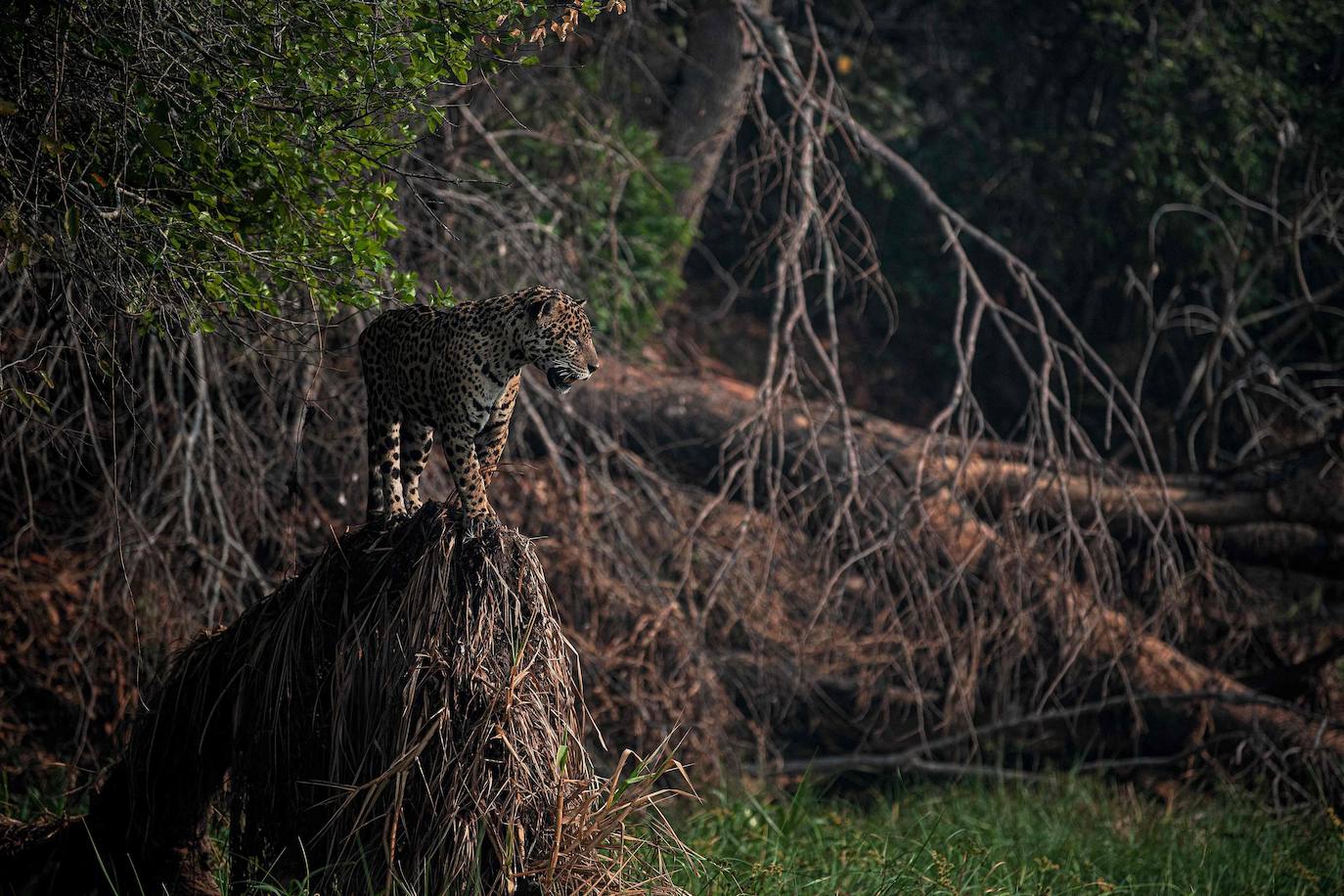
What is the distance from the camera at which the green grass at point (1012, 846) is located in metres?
5.24

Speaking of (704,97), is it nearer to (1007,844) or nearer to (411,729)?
(1007,844)

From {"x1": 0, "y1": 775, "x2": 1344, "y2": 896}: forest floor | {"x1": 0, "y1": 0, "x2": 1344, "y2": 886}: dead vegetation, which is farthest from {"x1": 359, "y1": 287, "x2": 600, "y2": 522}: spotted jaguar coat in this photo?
{"x1": 0, "y1": 0, "x2": 1344, "y2": 886}: dead vegetation

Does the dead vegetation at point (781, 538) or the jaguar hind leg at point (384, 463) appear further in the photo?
the dead vegetation at point (781, 538)

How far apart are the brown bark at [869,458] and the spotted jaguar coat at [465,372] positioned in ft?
13.3

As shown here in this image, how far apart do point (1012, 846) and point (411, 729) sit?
3776mm

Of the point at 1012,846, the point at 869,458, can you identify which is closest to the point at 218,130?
the point at 1012,846

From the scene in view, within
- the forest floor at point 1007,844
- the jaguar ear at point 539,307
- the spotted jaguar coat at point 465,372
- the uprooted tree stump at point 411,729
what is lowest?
the forest floor at point 1007,844

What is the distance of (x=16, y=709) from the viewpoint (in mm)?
7387

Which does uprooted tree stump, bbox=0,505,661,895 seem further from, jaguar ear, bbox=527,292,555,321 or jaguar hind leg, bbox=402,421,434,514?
jaguar ear, bbox=527,292,555,321

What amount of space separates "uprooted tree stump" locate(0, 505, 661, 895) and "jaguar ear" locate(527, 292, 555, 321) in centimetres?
67

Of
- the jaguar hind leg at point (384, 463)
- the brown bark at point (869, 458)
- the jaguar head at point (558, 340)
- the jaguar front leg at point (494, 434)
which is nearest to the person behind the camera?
the jaguar head at point (558, 340)

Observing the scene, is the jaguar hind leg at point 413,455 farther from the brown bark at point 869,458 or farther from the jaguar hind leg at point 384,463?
the brown bark at point 869,458

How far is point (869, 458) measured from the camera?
812cm

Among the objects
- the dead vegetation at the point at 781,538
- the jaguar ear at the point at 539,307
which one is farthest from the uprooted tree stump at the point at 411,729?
the dead vegetation at the point at 781,538
